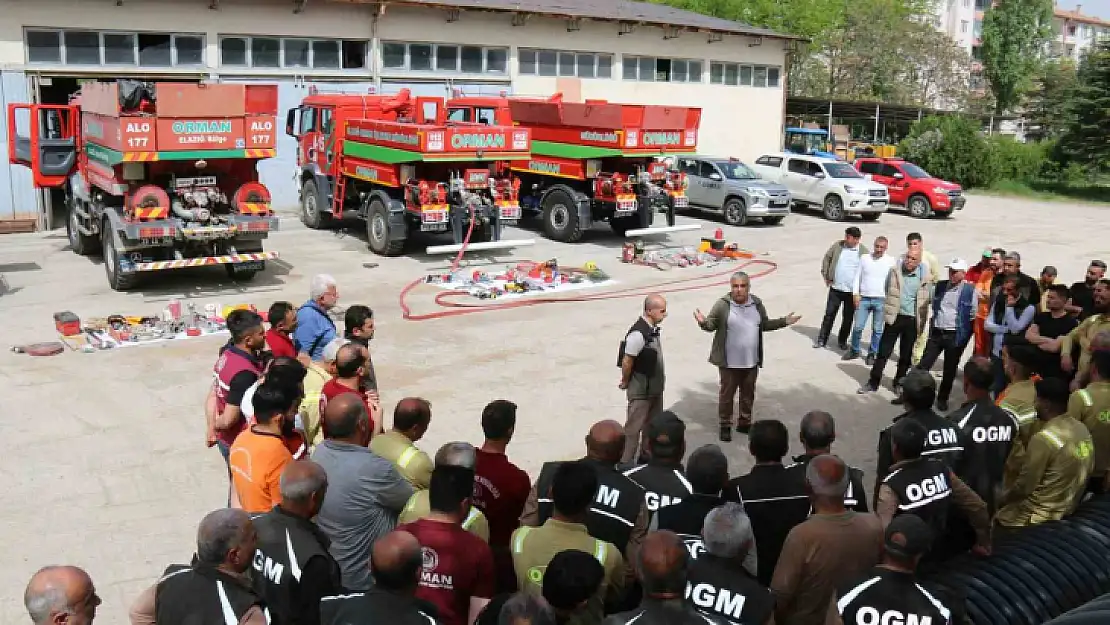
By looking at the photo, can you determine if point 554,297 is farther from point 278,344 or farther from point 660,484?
point 660,484

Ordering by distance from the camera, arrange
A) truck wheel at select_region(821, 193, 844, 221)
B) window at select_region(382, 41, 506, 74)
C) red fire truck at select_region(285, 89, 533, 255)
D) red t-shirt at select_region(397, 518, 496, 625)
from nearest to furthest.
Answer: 1. red t-shirt at select_region(397, 518, 496, 625)
2. red fire truck at select_region(285, 89, 533, 255)
3. window at select_region(382, 41, 506, 74)
4. truck wheel at select_region(821, 193, 844, 221)

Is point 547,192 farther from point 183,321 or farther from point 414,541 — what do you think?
point 414,541

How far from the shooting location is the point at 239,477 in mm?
4711

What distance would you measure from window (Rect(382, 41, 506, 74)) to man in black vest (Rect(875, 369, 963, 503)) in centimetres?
2012

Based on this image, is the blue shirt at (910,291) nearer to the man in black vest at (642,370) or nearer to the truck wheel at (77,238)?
the man in black vest at (642,370)

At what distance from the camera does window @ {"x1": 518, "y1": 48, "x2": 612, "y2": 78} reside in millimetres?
25953

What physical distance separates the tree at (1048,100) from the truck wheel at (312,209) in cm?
4048

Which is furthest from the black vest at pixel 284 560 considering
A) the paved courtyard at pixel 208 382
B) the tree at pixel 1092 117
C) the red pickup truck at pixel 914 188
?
the tree at pixel 1092 117

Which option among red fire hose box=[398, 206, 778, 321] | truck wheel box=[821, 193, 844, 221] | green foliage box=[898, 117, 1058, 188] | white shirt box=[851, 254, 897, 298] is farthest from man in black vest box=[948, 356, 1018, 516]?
green foliage box=[898, 117, 1058, 188]

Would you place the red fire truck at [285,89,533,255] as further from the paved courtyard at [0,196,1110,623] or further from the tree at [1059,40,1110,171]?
the tree at [1059,40,1110,171]

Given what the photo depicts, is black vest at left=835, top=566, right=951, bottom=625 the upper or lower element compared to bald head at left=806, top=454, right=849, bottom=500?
lower

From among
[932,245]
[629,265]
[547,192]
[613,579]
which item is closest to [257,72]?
[547,192]

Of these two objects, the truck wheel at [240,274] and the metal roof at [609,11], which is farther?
the metal roof at [609,11]

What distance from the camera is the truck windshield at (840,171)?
81.4 feet
